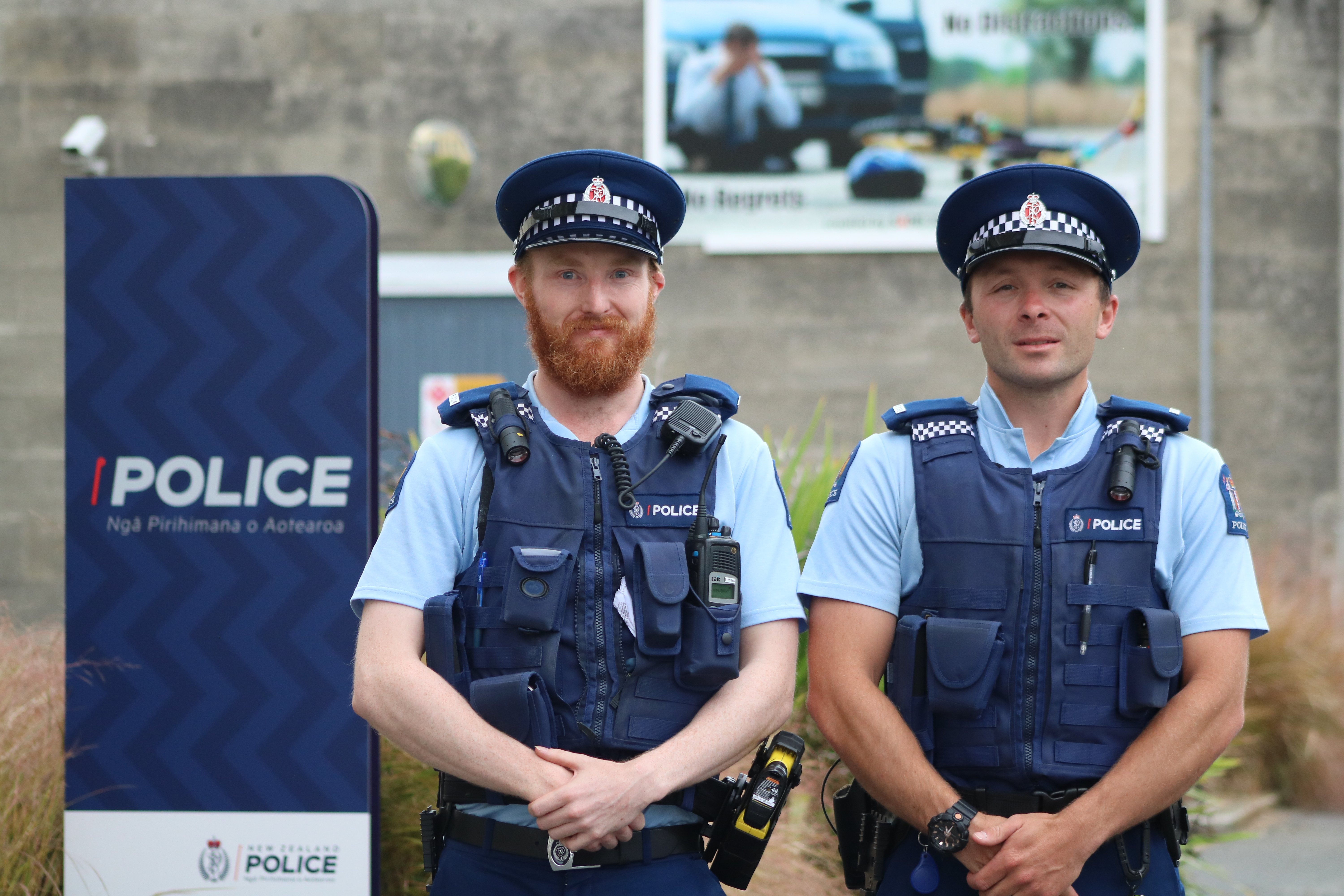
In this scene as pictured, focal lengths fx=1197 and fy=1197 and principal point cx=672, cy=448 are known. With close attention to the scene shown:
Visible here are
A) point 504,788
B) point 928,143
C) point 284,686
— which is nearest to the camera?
point 504,788

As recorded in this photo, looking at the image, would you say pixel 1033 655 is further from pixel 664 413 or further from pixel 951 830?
pixel 664 413

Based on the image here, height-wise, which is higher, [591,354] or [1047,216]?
[1047,216]

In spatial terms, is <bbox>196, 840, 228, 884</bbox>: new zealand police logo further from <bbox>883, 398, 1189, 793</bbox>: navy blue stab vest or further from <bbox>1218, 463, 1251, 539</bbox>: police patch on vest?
<bbox>1218, 463, 1251, 539</bbox>: police patch on vest

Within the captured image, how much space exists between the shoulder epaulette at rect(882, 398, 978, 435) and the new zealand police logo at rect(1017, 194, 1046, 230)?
39cm

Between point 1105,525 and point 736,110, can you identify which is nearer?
point 1105,525

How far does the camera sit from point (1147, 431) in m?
2.49

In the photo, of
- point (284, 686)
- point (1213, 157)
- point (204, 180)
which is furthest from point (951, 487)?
point (1213, 157)

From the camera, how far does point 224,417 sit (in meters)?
3.77

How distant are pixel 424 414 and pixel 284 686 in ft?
20.2

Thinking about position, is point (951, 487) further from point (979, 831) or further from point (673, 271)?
point (673, 271)

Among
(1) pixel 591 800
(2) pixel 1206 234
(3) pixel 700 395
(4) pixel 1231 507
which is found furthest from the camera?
(2) pixel 1206 234

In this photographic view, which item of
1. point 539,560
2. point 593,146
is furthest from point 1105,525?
point 593,146

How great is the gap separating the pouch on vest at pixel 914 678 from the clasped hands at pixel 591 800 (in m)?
0.55

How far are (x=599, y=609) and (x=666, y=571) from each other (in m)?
0.15
